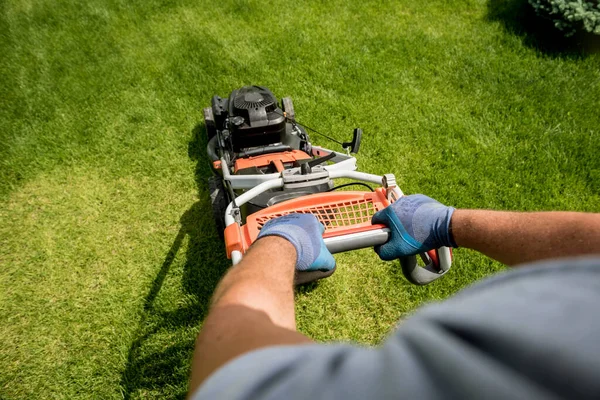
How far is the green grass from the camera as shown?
2680mm

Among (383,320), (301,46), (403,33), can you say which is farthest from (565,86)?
(383,320)

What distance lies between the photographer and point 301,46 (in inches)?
188

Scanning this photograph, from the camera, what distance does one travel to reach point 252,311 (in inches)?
38.7

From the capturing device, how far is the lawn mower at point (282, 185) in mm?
1807

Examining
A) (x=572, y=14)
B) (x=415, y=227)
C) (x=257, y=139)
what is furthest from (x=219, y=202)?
(x=572, y=14)

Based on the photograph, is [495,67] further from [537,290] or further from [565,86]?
[537,290]

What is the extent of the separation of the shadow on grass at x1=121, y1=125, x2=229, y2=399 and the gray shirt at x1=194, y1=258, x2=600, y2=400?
82.0 inches

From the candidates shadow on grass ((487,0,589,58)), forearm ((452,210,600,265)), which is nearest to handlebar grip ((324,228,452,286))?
forearm ((452,210,600,265))

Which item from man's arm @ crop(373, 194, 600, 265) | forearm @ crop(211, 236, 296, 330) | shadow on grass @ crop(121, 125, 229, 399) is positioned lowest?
shadow on grass @ crop(121, 125, 229, 399)

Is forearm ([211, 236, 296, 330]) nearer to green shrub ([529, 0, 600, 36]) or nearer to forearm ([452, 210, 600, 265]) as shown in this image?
forearm ([452, 210, 600, 265])

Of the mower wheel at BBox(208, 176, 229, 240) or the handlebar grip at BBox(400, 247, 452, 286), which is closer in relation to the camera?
the handlebar grip at BBox(400, 247, 452, 286)

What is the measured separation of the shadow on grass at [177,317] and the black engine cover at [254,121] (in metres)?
0.75

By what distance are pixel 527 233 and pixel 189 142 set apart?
10.5 ft

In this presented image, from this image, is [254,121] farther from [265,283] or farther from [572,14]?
[572,14]
